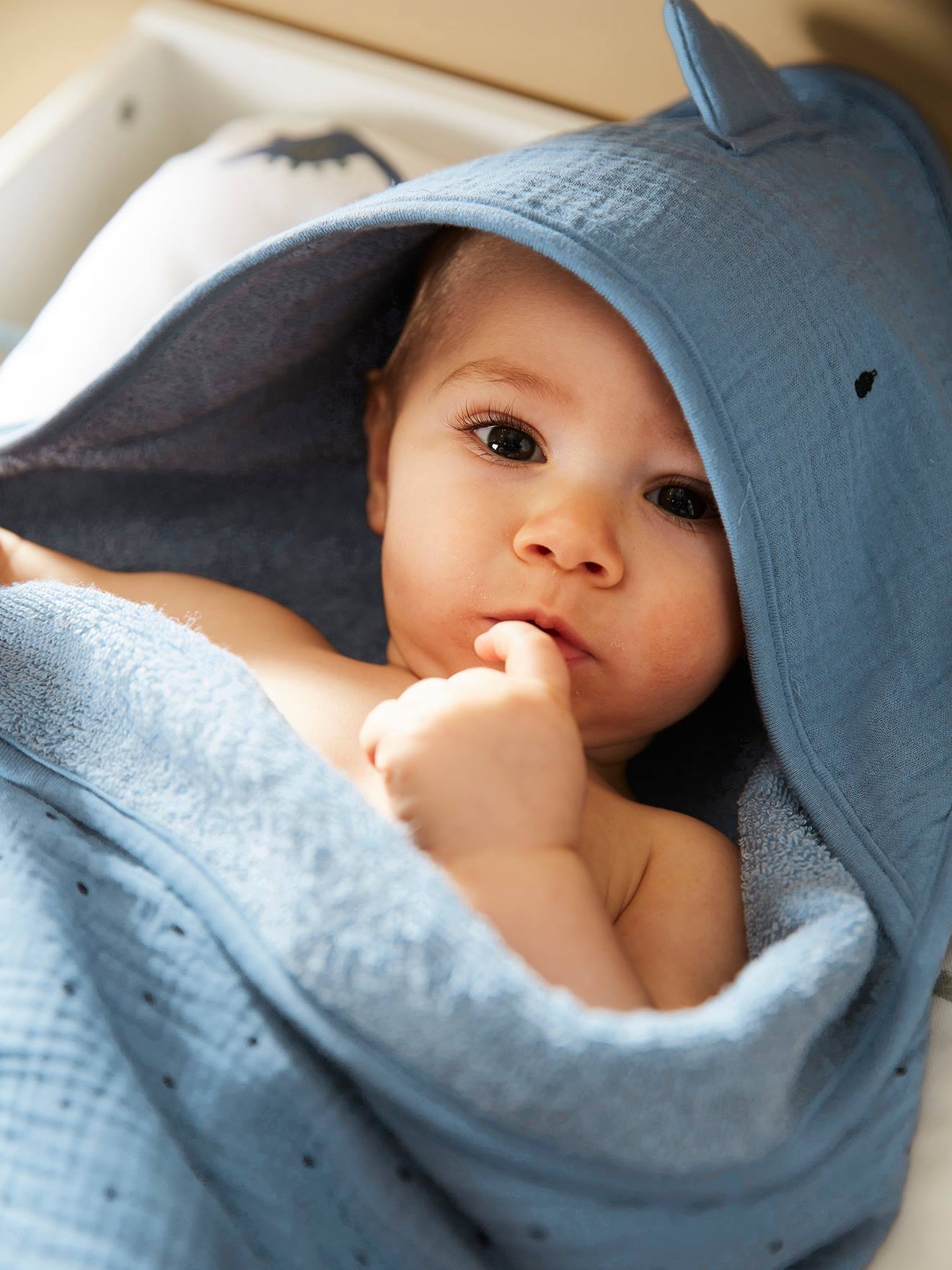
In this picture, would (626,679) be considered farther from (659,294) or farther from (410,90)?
(410,90)

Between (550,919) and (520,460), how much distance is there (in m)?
0.36

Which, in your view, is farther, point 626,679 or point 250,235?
point 250,235

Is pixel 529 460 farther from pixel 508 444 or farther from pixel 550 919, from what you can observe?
pixel 550 919

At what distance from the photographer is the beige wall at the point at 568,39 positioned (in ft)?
3.78

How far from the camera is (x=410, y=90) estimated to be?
1.37 metres

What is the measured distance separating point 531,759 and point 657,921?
0.19 meters

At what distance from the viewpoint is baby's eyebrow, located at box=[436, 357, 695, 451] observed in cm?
88

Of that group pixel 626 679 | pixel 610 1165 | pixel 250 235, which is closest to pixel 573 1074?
pixel 610 1165

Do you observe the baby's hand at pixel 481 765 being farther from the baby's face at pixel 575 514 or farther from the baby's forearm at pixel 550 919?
the baby's face at pixel 575 514

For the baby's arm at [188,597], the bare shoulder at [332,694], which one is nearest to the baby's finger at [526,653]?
the bare shoulder at [332,694]

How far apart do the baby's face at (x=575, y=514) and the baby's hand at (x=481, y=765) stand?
13cm

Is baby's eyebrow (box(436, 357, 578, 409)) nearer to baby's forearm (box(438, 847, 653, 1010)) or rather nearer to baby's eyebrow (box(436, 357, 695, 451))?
baby's eyebrow (box(436, 357, 695, 451))

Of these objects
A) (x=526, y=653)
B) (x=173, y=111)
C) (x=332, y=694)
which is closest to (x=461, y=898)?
(x=526, y=653)

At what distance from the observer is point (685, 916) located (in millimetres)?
844
